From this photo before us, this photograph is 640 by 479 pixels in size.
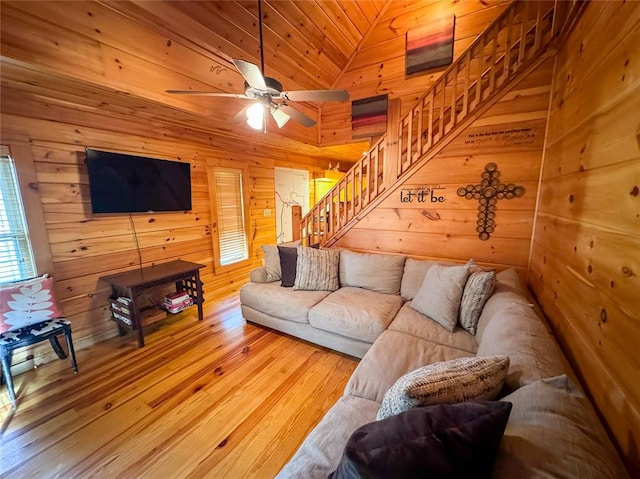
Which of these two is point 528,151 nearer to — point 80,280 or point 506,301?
point 506,301

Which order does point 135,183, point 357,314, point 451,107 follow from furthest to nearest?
point 135,183, point 451,107, point 357,314

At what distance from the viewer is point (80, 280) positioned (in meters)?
2.49

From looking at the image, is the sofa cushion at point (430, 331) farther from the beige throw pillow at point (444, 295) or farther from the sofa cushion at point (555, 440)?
the sofa cushion at point (555, 440)

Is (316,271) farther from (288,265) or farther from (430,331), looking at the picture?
(430,331)

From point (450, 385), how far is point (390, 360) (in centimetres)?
75

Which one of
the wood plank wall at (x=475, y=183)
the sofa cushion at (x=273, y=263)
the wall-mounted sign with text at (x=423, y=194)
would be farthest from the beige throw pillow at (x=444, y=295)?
the sofa cushion at (x=273, y=263)

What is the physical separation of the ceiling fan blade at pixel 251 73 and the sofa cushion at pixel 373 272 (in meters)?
1.84

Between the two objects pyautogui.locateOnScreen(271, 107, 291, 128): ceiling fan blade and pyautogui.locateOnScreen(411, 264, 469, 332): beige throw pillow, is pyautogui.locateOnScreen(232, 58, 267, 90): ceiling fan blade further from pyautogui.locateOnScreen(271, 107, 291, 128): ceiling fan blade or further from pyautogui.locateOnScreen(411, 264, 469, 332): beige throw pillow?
pyautogui.locateOnScreen(411, 264, 469, 332): beige throw pillow

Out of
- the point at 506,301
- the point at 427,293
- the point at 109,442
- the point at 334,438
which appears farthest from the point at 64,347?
the point at 506,301

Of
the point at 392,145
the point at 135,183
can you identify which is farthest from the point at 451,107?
the point at 135,183

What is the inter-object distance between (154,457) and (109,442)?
0.35m

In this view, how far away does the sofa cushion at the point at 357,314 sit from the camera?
2111 millimetres

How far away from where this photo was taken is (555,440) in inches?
27.5

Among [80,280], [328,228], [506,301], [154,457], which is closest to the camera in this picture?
[154,457]
